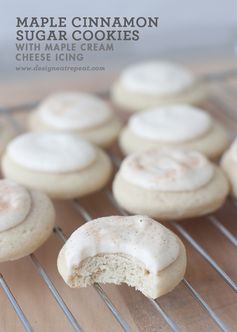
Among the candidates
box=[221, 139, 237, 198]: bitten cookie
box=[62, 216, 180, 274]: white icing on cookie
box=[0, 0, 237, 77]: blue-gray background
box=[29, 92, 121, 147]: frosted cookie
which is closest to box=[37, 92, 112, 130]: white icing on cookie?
box=[29, 92, 121, 147]: frosted cookie

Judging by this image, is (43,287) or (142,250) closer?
(142,250)

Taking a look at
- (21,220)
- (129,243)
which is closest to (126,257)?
(129,243)

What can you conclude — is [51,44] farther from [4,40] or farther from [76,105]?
[4,40]

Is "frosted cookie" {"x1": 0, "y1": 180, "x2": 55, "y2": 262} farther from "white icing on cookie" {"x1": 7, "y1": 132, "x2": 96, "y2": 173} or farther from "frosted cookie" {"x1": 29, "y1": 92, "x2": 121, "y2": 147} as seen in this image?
"frosted cookie" {"x1": 29, "y1": 92, "x2": 121, "y2": 147}

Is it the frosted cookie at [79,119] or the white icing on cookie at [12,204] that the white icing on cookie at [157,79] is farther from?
the white icing on cookie at [12,204]

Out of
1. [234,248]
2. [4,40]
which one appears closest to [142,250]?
[234,248]

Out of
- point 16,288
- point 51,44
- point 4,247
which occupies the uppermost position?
point 51,44

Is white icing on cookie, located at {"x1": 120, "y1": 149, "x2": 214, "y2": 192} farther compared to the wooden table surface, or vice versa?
white icing on cookie, located at {"x1": 120, "y1": 149, "x2": 214, "y2": 192}
